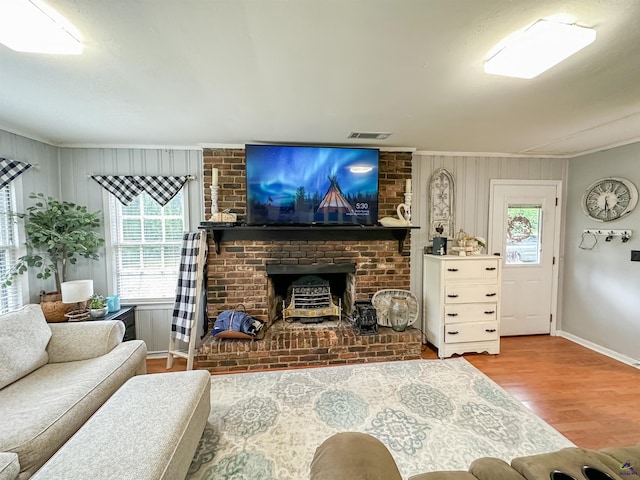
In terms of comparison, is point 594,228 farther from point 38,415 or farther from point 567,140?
point 38,415

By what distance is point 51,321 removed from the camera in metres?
2.43

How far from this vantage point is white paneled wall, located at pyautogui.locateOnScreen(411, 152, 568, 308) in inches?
130

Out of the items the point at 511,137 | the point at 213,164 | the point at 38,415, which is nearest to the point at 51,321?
the point at 38,415

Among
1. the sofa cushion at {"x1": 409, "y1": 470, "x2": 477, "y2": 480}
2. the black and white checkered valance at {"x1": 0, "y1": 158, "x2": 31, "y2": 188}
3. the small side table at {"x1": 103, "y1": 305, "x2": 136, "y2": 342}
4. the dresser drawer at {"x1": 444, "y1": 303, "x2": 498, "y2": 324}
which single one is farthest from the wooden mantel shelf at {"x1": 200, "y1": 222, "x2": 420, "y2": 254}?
the sofa cushion at {"x1": 409, "y1": 470, "x2": 477, "y2": 480}

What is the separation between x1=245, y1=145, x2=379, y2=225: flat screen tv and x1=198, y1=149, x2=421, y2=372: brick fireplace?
0.20m

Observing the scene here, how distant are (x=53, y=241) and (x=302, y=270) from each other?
232 centimetres

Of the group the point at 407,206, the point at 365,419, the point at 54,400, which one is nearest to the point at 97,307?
the point at 54,400

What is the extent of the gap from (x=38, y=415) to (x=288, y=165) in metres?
2.51

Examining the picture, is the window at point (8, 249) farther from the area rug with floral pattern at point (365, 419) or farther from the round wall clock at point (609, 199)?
the round wall clock at point (609, 199)

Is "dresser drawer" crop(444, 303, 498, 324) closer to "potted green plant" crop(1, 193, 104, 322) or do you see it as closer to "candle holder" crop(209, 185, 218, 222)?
"candle holder" crop(209, 185, 218, 222)

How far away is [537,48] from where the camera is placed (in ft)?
4.17

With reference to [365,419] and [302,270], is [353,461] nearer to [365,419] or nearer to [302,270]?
[365,419]

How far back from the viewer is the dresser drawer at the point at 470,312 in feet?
9.68

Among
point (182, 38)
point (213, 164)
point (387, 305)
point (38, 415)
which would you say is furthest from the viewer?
point (387, 305)
